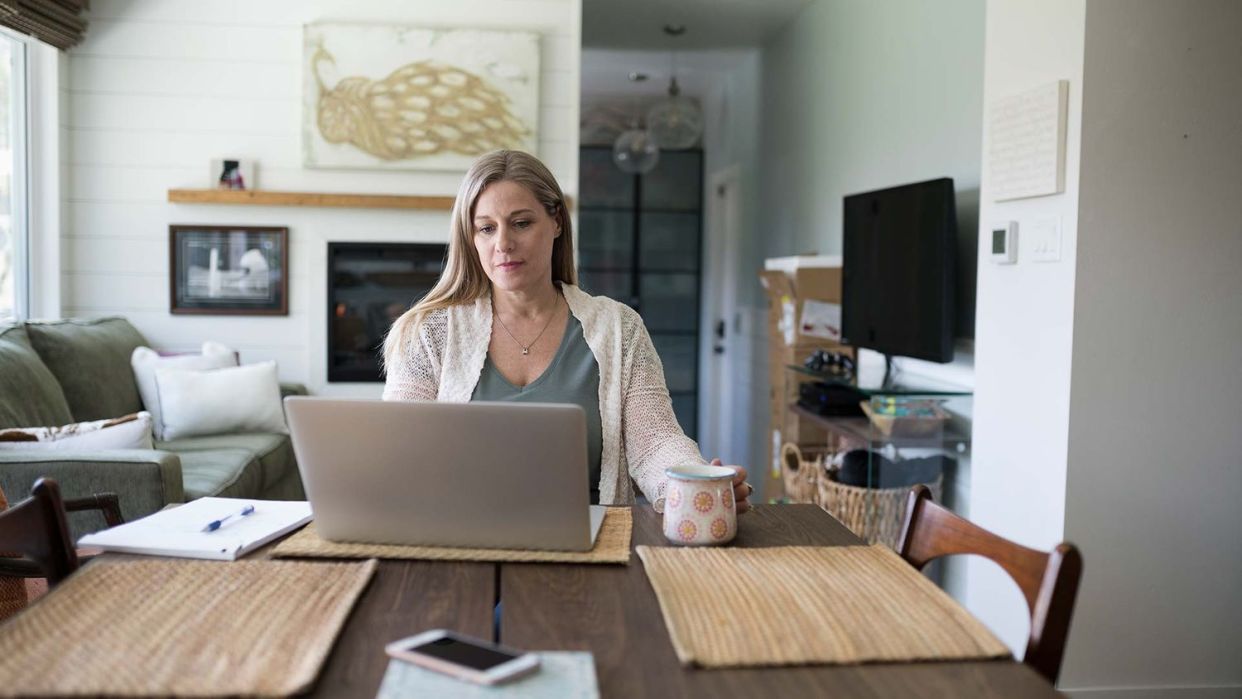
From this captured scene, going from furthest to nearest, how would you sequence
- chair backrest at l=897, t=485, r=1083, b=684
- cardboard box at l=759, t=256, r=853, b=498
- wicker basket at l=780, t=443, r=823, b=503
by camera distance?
cardboard box at l=759, t=256, r=853, b=498 → wicker basket at l=780, t=443, r=823, b=503 → chair backrest at l=897, t=485, r=1083, b=684

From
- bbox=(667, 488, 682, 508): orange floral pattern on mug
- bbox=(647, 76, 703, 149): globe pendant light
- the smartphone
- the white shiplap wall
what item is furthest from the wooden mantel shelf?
the smartphone

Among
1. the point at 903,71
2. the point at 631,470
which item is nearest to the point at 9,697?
the point at 631,470

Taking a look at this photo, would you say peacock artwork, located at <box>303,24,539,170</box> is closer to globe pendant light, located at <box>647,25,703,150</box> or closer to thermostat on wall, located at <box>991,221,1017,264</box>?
globe pendant light, located at <box>647,25,703,150</box>

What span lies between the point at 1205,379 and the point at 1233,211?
0.39m

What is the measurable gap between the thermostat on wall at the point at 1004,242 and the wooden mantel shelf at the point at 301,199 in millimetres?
2365

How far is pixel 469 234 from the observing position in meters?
2.01

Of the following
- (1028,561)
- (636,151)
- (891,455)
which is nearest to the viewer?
(1028,561)

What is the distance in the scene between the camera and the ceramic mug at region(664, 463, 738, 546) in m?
1.44

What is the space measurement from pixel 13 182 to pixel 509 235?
3241 millimetres

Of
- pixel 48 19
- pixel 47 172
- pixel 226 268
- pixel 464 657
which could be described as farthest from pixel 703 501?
pixel 47 172

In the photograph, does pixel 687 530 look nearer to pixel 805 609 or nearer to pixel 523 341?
pixel 805 609

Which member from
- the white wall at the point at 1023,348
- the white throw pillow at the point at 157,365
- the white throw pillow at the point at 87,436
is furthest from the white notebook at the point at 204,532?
the white throw pillow at the point at 157,365

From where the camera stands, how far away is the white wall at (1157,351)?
8.27 ft

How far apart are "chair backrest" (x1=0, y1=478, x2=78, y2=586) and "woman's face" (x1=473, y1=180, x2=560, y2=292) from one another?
0.83m
